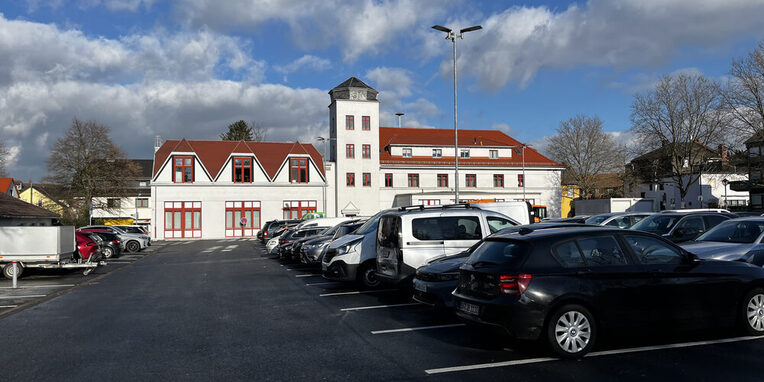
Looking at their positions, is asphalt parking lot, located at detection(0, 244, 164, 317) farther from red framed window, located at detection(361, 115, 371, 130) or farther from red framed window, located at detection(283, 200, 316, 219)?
red framed window, located at detection(361, 115, 371, 130)

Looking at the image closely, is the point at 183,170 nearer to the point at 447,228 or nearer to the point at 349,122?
the point at 349,122

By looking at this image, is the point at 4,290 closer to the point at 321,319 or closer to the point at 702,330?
the point at 321,319

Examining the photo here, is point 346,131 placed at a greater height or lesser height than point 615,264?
greater

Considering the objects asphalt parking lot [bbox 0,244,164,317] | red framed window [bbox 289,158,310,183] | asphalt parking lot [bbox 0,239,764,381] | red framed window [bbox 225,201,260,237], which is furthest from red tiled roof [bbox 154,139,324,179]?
asphalt parking lot [bbox 0,239,764,381]

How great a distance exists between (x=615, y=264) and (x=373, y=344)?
3412 millimetres

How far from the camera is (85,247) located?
70.8ft

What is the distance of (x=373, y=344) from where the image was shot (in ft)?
25.2

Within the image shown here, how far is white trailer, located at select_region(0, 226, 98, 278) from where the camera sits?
18.0 metres

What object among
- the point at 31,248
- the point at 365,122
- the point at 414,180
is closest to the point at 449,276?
the point at 31,248

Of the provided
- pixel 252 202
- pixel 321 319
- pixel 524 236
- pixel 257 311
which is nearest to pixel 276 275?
pixel 257 311

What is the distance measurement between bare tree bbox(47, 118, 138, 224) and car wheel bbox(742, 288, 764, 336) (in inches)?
2222

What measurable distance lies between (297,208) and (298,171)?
401cm

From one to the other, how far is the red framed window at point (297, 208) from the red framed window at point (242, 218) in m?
2.98

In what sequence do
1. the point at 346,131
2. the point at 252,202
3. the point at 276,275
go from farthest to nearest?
1. the point at 346,131
2. the point at 252,202
3. the point at 276,275
